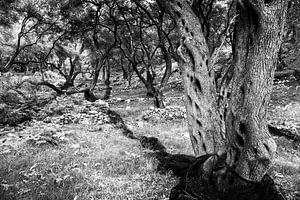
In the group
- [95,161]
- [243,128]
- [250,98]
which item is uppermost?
[250,98]

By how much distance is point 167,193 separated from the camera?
405 cm

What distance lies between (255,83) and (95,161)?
3.58 meters


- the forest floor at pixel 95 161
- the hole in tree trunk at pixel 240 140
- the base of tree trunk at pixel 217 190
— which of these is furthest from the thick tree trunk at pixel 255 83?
the forest floor at pixel 95 161

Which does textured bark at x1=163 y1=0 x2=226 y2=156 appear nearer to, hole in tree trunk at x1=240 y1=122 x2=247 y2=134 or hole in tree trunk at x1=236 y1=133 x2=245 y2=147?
hole in tree trunk at x1=236 y1=133 x2=245 y2=147

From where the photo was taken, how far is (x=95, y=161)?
5422 mm

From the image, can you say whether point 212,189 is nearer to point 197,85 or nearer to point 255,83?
point 255,83

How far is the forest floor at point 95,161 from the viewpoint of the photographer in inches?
158

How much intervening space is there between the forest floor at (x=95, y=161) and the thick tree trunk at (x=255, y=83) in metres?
1.09

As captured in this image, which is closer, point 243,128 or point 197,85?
point 243,128

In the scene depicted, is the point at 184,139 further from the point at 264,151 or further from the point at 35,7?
the point at 35,7

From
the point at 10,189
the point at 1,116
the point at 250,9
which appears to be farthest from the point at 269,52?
the point at 1,116

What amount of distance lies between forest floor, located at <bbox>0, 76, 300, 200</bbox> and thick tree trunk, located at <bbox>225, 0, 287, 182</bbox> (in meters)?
1.09

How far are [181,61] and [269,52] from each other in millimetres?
1523

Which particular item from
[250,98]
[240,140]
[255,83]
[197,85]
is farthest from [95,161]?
[255,83]
